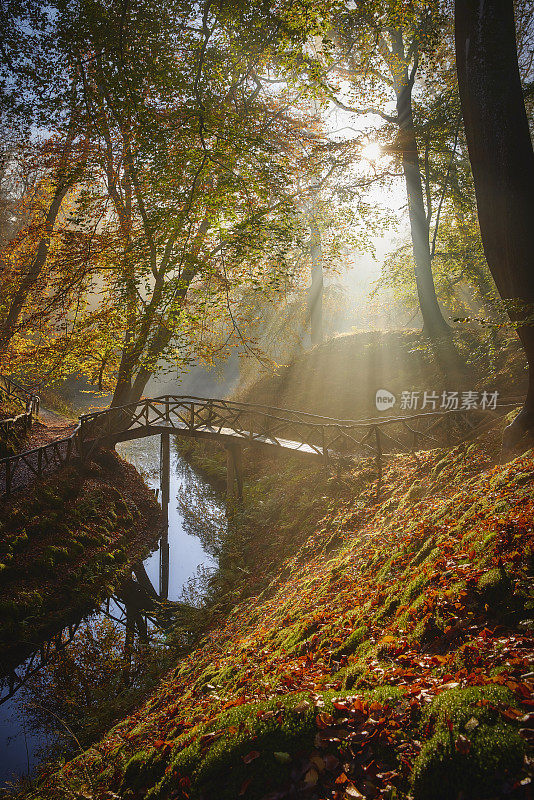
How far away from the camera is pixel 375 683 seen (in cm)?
363

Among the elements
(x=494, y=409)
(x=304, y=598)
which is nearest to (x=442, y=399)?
(x=494, y=409)

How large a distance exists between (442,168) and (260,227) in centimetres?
1000

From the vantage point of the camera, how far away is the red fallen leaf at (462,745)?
2.53 meters

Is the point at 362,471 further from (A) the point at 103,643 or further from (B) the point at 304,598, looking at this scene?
(A) the point at 103,643

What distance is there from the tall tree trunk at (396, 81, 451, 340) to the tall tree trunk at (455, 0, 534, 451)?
377 inches

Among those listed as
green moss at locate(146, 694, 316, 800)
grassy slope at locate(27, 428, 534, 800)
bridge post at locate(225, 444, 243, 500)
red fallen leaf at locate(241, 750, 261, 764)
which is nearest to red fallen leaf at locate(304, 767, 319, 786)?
grassy slope at locate(27, 428, 534, 800)

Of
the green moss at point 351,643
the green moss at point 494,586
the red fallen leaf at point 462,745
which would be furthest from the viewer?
the green moss at point 351,643

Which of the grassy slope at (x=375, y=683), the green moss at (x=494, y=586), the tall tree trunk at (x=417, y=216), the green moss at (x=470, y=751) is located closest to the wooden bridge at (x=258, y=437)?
the grassy slope at (x=375, y=683)

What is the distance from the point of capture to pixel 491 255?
6.80 meters

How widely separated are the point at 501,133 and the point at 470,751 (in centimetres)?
733

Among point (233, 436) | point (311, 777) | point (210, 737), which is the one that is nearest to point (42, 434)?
point (233, 436)

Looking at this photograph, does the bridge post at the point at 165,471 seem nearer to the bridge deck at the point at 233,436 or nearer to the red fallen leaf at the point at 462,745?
the bridge deck at the point at 233,436

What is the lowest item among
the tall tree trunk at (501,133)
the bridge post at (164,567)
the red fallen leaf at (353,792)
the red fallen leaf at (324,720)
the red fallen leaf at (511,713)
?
the bridge post at (164,567)

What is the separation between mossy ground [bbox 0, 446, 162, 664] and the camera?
32.1 feet
